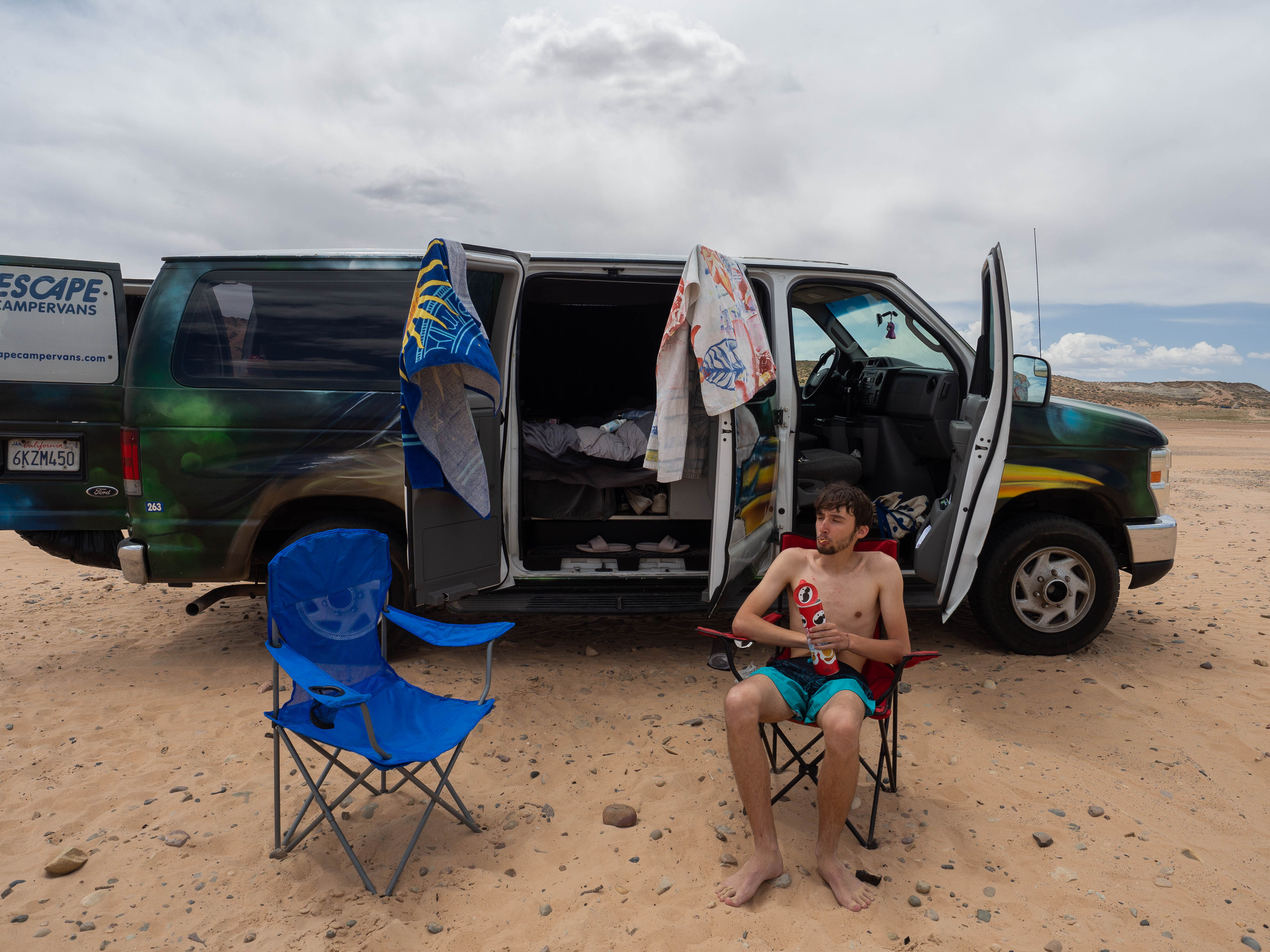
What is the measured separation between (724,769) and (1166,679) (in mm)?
2629

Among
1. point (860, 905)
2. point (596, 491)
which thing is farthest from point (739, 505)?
point (860, 905)

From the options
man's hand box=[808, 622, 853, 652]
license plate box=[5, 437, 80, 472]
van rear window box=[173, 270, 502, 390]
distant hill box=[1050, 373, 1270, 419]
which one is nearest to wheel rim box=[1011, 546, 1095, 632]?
man's hand box=[808, 622, 853, 652]

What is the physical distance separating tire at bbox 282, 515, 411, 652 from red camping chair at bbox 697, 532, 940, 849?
2.00m

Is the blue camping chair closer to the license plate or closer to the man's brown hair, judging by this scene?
the man's brown hair

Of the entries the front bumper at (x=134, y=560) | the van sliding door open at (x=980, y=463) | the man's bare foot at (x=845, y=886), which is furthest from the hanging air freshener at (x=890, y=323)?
the front bumper at (x=134, y=560)

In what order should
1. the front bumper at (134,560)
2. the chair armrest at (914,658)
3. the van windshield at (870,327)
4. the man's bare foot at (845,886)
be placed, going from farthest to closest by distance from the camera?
the van windshield at (870,327) < the front bumper at (134,560) < the chair armrest at (914,658) < the man's bare foot at (845,886)

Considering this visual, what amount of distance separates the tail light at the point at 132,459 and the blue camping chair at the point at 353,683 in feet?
5.00

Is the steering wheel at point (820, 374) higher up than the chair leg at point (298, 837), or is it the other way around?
the steering wheel at point (820, 374)

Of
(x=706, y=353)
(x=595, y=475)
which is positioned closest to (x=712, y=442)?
(x=706, y=353)

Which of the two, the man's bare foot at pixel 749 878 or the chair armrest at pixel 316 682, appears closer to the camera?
the chair armrest at pixel 316 682

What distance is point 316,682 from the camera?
7.80ft

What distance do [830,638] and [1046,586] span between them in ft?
7.80

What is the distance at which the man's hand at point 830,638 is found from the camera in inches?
106

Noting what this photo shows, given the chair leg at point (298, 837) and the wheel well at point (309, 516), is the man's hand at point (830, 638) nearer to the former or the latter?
the chair leg at point (298, 837)
